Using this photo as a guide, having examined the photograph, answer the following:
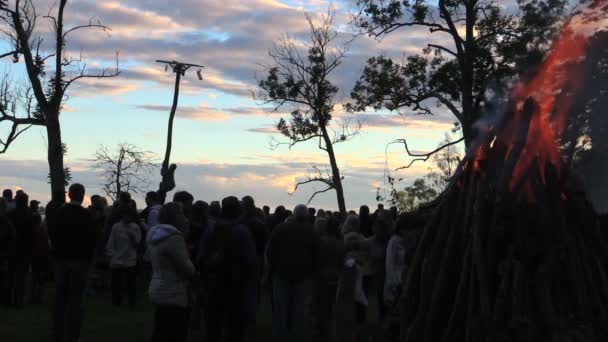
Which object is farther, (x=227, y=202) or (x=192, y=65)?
(x=192, y=65)

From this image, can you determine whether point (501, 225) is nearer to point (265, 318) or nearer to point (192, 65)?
point (265, 318)

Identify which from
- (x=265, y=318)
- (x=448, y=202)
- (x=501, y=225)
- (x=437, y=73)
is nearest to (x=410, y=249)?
(x=448, y=202)

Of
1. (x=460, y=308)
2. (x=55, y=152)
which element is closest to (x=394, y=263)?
(x=460, y=308)

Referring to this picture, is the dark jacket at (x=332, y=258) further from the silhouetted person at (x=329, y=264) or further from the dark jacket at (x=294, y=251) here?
the dark jacket at (x=294, y=251)

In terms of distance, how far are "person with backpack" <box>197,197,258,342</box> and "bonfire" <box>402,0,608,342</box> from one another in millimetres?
2182

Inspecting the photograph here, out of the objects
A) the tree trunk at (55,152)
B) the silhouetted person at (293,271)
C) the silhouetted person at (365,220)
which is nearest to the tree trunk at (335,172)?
the tree trunk at (55,152)

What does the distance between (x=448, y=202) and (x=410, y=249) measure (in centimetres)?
109

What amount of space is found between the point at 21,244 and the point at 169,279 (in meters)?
7.30

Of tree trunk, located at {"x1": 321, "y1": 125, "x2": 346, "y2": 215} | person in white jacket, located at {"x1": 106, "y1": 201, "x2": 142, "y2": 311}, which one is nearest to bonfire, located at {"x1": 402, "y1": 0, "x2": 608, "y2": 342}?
person in white jacket, located at {"x1": 106, "y1": 201, "x2": 142, "y2": 311}

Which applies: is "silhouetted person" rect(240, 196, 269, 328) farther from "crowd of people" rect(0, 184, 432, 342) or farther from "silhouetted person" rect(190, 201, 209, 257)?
"silhouetted person" rect(190, 201, 209, 257)

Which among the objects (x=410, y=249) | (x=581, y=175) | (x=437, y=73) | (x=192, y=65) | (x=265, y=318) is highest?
(x=192, y=65)

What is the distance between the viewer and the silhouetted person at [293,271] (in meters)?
12.4

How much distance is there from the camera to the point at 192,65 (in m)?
42.9

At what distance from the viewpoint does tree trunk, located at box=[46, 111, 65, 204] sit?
2819cm
